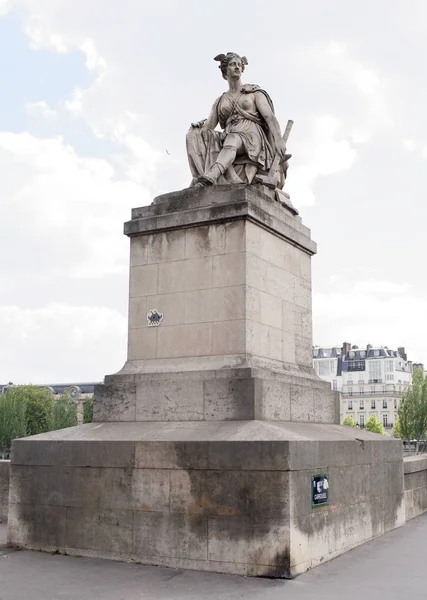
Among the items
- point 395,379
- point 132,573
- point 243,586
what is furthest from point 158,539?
point 395,379

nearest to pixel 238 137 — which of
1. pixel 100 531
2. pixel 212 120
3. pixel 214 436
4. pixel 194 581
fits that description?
pixel 212 120

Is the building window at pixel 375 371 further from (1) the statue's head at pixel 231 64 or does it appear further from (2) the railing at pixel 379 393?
(1) the statue's head at pixel 231 64

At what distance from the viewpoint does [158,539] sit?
9289 mm

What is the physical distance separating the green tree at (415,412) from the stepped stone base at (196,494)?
73.8m

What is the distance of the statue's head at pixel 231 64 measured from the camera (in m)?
12.8

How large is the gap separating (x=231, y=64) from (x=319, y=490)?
784 centimetres

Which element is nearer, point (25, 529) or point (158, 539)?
point (158, 539)

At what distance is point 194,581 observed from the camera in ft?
27.2

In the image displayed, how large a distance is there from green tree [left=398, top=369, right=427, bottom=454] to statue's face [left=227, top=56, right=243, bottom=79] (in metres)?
73.6

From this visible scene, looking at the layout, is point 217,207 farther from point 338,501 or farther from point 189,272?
point 338,501

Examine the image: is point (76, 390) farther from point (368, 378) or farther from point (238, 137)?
point (238, 137)

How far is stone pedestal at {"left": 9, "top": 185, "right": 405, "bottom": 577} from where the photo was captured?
8.84 m

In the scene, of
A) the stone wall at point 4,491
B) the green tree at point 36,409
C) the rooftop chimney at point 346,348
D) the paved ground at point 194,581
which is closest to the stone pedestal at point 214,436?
the paved ground at point 194,581

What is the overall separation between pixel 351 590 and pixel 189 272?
18.2 feet
